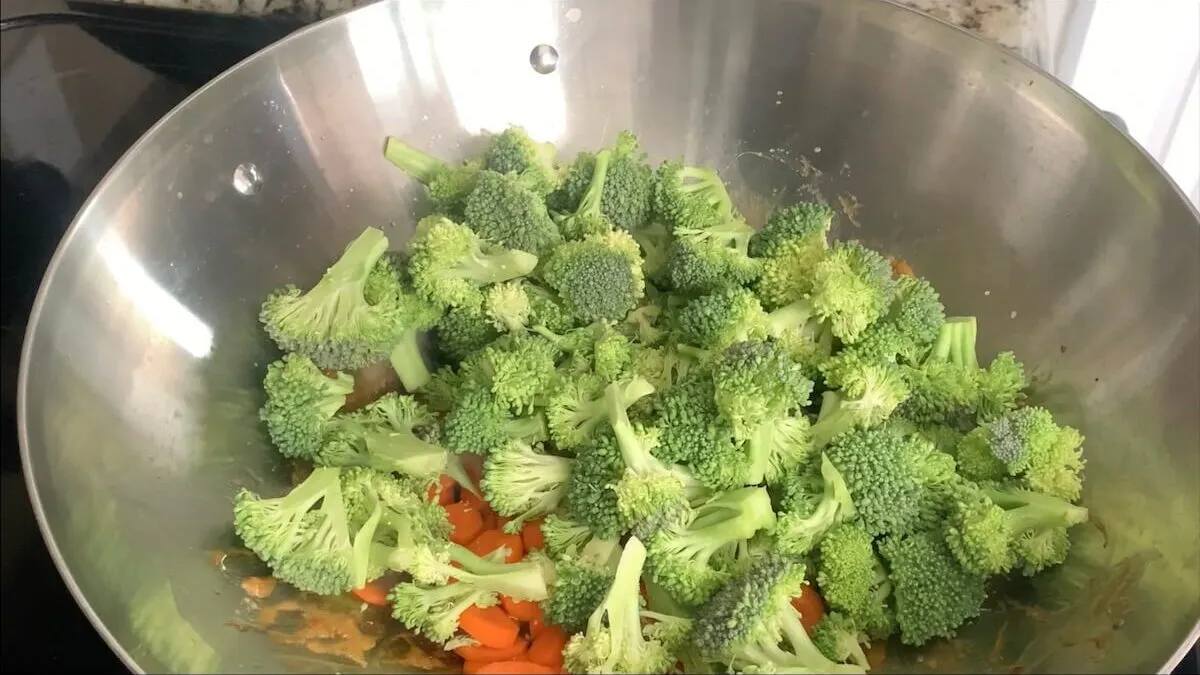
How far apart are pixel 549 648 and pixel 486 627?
2.6 inches

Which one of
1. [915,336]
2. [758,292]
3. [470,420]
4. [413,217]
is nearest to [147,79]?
[413,217]

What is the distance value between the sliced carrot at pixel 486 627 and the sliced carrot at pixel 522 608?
0.01 metres

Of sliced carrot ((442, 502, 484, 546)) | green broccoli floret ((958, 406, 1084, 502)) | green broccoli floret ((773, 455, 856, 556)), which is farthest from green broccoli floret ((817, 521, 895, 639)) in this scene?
sliced carrot ((442, 502, 484, 546))

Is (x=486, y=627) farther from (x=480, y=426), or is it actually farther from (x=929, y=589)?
(x=929, y=589)

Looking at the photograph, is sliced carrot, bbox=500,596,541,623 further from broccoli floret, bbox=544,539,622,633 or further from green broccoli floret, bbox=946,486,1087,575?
green broccoli floret, bbox=946,486,1087,575

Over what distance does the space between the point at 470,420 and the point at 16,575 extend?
2.87ft

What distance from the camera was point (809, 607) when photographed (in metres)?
0.96

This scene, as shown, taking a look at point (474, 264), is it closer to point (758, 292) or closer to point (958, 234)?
point (758, 292)

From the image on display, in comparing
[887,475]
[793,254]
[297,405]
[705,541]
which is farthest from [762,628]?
[297,405]

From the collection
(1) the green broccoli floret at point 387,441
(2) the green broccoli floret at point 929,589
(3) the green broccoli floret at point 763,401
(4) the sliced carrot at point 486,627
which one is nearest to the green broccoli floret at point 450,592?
(4) the sliced carrot at point 486,627

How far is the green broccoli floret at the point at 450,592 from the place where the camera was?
0.94 metres

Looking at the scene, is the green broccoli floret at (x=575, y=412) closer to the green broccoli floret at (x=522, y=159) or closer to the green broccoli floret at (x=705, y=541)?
the green broccoli floret at (x=705, y=541)

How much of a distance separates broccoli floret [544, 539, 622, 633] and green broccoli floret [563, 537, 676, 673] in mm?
19

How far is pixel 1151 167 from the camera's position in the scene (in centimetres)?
99
